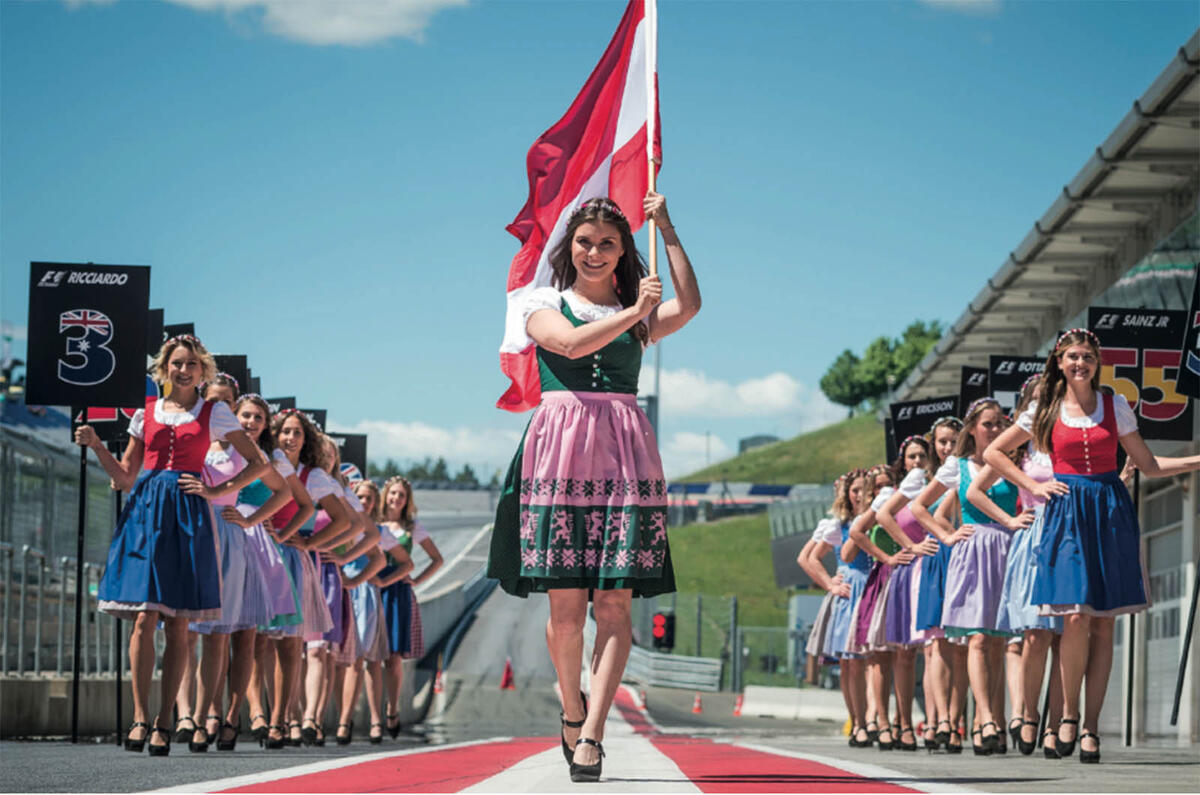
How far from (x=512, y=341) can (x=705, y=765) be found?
2.06 meters

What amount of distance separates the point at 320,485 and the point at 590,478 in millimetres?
6475

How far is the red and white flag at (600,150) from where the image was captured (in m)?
A: 8.08

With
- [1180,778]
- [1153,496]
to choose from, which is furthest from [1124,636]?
[1180,778]

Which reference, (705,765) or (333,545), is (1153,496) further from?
(705,765)

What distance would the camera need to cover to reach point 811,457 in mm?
169250

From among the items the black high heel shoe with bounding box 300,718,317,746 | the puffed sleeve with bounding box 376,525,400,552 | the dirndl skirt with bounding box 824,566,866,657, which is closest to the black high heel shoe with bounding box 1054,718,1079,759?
the dirndl skirt with bounding box 824,566,866,657

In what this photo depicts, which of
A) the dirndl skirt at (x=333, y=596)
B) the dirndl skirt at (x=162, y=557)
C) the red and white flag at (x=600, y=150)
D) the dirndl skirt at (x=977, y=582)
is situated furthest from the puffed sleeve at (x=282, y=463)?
the dirndl skirt at (x=977, y=582)

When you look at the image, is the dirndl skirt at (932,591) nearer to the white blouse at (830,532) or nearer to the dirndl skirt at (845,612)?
the dirndl skirt at (845,612)

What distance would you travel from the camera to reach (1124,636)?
78.6ft

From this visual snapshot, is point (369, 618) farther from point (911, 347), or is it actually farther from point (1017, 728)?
point (911, 347)

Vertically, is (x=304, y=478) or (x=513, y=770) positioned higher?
(x=304, y=478)

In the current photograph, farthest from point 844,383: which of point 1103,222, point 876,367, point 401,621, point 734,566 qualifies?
point 401,621

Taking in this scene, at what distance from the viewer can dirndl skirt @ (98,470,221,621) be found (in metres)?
9.33

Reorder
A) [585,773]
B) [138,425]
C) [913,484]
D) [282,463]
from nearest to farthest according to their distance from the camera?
[585,773]
[138,425]
[282,463]
[913,484]
